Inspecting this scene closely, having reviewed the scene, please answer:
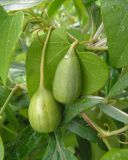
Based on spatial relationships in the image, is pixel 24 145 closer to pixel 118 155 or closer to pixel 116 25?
pixel 118 155

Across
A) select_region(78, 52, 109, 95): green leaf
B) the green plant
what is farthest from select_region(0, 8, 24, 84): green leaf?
Answer: select_region(78, 52, 109, 95): green leaf

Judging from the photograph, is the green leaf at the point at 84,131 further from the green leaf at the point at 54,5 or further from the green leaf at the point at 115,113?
the green leaf at the point at 54,5

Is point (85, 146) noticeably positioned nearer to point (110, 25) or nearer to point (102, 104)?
point (102, 104)

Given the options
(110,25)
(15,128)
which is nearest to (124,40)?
(110,25)

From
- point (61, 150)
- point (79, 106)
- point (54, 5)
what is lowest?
point (61, 150)

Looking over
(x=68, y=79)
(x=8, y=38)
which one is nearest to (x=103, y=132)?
(x=68, y=79)

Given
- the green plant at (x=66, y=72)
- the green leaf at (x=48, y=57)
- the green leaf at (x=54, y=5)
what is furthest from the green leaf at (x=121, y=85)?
the green leaf at (x=54, y=5)

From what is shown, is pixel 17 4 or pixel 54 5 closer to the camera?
pixel 17 4
